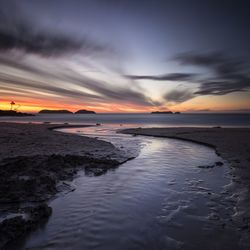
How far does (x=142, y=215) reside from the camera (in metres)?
6.86

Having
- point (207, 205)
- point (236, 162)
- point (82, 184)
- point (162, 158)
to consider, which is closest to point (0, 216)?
point (82, 184)

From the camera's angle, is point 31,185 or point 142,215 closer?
point 142,215

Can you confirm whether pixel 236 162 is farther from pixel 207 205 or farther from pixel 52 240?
pixel 52 240

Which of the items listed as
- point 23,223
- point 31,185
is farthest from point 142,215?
point 31,185

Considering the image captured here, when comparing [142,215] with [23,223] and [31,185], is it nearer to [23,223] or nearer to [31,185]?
[23,223]

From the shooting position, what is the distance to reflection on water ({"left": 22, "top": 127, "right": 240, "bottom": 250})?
17.5 feet

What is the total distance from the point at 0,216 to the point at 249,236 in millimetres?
6672

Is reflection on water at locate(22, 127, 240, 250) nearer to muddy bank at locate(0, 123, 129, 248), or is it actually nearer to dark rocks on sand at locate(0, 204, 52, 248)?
dark rocks on sand at locate(0, 204, 52, 248)

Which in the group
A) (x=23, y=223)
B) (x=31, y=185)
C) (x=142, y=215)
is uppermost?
(x=31, y=185)

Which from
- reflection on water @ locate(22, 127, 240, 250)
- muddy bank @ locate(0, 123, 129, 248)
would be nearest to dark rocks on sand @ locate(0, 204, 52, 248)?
muddy bank @ locate(0, 123, 129, 248)

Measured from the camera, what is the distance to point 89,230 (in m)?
5.91

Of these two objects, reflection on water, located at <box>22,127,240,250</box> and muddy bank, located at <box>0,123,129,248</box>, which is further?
muddy bank, located at <box>0,123,129,248</box>

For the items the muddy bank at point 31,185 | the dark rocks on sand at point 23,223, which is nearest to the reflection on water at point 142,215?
the dark rocks on sand at point 23,223

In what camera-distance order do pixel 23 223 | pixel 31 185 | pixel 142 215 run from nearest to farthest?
1. pixel 23 223
2. pixel 142 215
3. pixel 31 185
